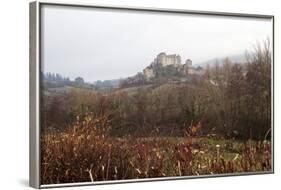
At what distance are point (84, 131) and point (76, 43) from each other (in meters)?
0.83

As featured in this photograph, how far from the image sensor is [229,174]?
23.7 feet

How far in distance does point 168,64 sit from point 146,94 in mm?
387

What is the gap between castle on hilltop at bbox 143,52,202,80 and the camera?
22.5 feet

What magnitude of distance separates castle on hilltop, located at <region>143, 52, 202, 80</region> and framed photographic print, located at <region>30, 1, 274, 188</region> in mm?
10

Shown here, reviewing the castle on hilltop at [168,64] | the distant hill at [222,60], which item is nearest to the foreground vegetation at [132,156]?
the castle on hilltop at [168,64]

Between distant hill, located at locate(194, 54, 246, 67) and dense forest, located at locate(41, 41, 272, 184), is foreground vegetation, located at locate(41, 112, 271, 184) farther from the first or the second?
distant hill, located at locate(194, 54, 246, 67)

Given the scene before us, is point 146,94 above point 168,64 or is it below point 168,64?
below

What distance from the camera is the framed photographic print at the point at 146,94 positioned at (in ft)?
20.8

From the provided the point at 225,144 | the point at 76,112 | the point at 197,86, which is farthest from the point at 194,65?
the point at 76,112

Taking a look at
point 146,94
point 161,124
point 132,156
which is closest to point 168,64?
point 146,94

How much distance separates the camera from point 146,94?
681cm

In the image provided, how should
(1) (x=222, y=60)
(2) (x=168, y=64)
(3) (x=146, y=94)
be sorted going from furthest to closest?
(1) (x=222, y=60), (2) (x=168, y=64), (3) (x=146, y=94)

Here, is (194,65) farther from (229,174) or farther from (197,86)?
(229,174)

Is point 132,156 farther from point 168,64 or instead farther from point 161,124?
point 168,64
